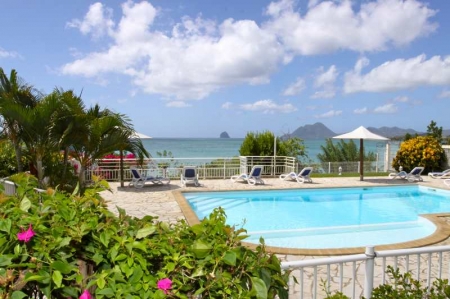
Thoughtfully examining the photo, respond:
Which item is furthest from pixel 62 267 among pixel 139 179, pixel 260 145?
pixel 260 145

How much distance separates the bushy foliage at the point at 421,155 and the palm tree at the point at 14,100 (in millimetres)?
17211

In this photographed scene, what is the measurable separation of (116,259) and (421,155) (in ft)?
63.4

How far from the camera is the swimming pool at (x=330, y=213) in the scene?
7484 mm

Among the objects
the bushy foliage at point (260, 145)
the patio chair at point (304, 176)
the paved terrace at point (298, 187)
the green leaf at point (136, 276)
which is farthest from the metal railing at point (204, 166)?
the green leaf at point (136, 276)

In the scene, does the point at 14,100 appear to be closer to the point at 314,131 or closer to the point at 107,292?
the point at 107,292

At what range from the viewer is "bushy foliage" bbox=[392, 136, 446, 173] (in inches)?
687

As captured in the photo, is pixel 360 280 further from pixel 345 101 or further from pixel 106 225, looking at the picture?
pixel 345 101

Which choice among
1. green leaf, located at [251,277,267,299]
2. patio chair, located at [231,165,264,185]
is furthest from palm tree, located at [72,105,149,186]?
green leaf, located at [251,277,267,299]

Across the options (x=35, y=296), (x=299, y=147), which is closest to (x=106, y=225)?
(x=35, y=296)

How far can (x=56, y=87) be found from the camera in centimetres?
790

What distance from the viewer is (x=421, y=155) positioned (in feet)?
57.4

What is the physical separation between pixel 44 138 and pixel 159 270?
7.07m

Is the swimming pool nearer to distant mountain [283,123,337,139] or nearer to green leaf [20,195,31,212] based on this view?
green leaf [20,195,31,212]

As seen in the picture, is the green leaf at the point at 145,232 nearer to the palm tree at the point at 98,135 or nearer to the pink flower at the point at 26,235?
the pink flower at the point at 26,235
